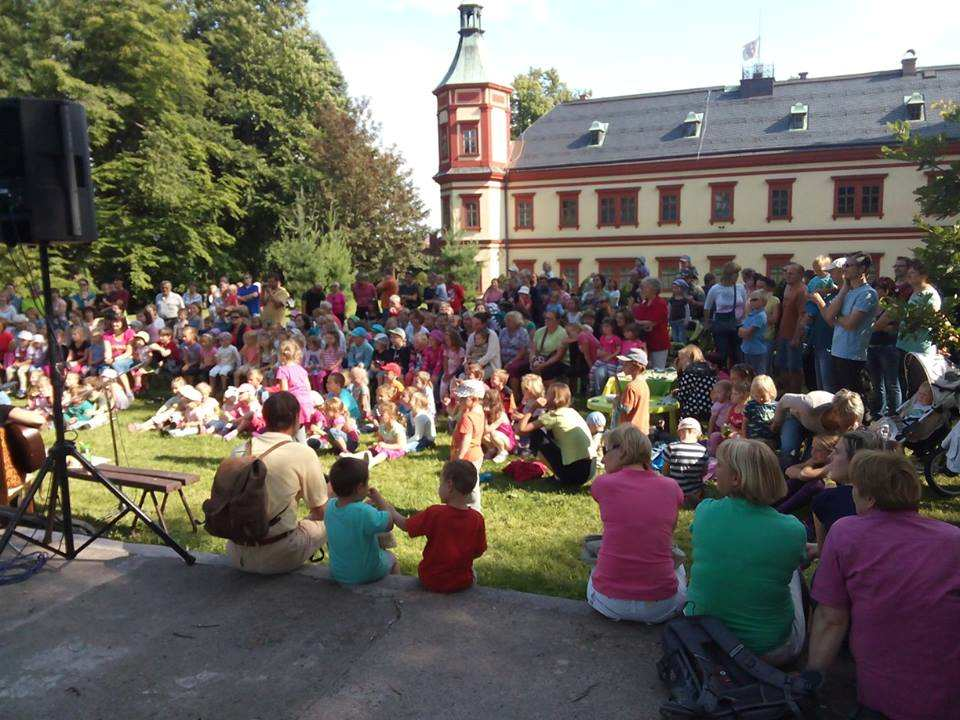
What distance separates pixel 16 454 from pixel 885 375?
841 centimetres

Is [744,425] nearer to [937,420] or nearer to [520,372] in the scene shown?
[937,420]

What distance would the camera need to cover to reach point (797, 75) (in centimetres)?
4275

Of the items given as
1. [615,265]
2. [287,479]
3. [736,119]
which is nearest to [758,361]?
[287,479]

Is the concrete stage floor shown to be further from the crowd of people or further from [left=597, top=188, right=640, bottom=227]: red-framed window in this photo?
[left=597, top=188, right=640, bottom=227]: red-framed window

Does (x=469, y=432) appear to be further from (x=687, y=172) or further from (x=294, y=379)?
(x=687, y=172)

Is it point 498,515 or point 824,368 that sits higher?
point 824,368

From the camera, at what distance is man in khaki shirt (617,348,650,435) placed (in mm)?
7863

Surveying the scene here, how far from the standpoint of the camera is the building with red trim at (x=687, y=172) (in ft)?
118

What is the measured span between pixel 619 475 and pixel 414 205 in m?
33.7

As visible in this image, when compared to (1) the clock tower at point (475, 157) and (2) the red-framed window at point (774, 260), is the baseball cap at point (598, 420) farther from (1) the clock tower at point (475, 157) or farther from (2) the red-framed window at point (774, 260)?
(1) the clock tower at point (475, 157)

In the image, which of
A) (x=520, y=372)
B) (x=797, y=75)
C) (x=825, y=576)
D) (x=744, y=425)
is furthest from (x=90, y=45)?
(x=797, y=75)

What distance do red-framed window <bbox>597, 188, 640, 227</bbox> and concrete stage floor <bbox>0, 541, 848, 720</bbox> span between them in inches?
1450

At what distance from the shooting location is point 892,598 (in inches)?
118

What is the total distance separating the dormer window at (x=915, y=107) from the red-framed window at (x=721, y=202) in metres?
8.65
